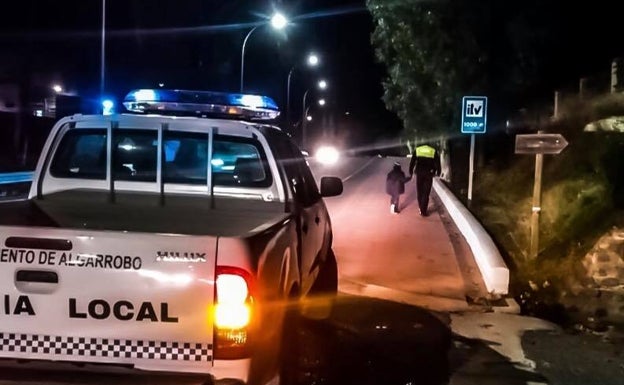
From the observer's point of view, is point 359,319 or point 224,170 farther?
point 359,319

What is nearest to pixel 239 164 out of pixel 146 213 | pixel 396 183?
pixel 146 213

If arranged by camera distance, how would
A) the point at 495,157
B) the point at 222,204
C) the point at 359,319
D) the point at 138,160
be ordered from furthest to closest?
the point at 495,157 → the point at 359,319 → the point at 138,160 → the point at 222,204

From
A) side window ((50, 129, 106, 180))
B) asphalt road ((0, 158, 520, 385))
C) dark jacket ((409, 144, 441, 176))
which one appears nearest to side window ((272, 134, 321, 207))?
asphalt road ((0, 158, 520, 385))

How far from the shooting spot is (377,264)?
1312 centimetres

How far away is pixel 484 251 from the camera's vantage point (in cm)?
1221

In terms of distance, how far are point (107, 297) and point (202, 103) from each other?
5265 mm

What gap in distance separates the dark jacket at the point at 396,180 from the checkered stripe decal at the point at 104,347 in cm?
1591

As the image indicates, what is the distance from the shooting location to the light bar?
29.9ft

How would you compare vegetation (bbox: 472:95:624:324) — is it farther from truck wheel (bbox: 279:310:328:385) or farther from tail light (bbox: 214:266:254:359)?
tail light (bbox: 214:266:254:359)

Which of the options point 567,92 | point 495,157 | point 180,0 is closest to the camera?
point 567,92

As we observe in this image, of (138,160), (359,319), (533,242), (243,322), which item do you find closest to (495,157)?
(533,242)

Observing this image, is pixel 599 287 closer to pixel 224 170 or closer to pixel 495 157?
pixel 224 170

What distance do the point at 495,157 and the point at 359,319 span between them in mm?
21506

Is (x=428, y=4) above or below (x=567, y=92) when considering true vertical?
above
